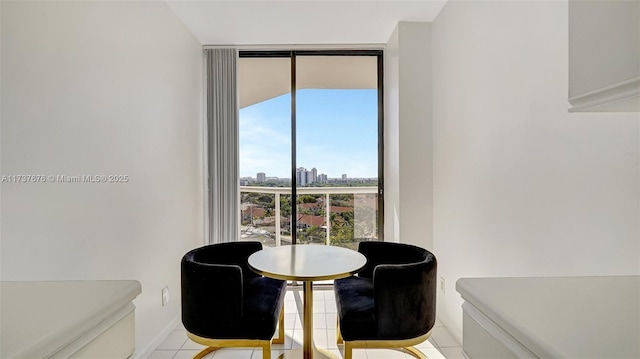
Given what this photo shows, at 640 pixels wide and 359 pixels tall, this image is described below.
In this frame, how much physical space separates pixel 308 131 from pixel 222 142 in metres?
0.90

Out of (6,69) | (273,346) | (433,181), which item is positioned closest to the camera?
(6,69)

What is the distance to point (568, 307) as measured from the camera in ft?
2.27

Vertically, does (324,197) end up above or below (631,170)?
below

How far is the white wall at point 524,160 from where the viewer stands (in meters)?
1.04

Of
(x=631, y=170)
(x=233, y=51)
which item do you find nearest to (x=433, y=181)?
(x=631, y=170)

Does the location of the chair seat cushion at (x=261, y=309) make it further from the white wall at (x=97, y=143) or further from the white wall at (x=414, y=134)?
the white wall at (x=414, y=134)

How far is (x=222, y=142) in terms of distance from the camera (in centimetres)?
311

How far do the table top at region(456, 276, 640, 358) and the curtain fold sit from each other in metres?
2.61

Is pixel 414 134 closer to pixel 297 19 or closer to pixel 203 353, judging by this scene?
pixel 297 19

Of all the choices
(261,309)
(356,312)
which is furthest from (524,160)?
(261,309)

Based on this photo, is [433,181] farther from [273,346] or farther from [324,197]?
[273,346]

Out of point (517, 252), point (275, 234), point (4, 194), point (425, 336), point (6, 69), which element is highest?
point (6, 69)

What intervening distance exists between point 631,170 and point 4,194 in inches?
89.3

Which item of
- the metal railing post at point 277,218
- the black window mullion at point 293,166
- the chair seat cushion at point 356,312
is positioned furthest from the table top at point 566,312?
the metal railing post at point 277,218
